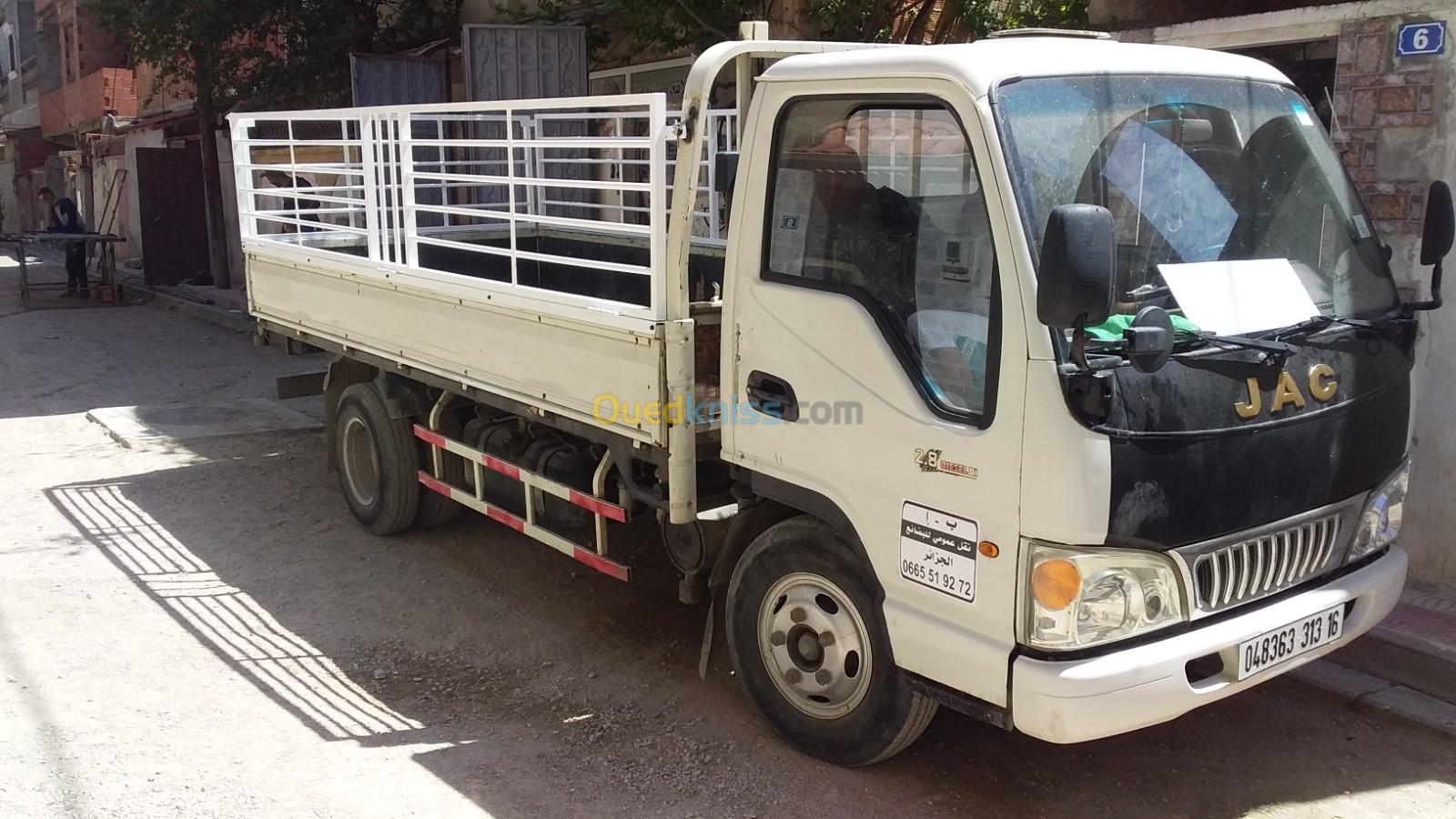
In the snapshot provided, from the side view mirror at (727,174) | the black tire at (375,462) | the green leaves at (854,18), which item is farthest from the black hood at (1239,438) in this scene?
the green leaves at (854,18)

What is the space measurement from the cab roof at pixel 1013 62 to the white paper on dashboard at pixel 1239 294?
0.62m

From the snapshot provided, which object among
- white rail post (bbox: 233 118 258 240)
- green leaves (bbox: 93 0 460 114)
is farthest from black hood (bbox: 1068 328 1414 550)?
green leaves (bbox: 93 0 460 114)

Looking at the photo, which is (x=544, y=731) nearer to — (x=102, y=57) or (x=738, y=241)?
(x=738, y=241)

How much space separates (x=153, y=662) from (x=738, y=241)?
10.1 ft

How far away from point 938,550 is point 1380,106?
3.46 meters

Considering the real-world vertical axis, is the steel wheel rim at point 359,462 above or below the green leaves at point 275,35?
below

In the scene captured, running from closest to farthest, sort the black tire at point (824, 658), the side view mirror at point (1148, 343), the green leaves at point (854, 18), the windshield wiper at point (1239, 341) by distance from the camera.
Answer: the side view mirror at point (1148, 343), the windshield wiper at point (1239, 341), the black tire at point (824, 658), the green leaves at point (854, 18)

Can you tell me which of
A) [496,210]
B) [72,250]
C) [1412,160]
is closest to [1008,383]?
[1412,160]

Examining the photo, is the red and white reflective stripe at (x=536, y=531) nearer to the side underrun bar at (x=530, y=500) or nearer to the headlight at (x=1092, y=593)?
the side underrun bar at (x=530, y=500)

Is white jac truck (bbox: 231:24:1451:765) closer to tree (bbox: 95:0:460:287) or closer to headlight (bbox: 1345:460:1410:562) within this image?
headlight (bbox: 1345:460:1410:562)

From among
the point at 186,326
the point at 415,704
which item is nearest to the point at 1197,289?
the point at 415,704

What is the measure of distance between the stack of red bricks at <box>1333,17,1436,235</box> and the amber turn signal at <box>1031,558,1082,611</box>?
120 inches

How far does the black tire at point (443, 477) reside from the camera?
5797 millimetres

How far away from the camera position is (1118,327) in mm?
3117
